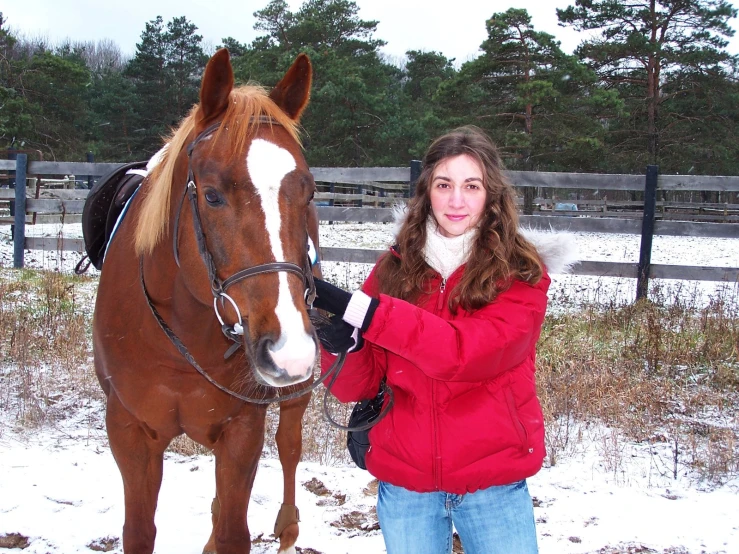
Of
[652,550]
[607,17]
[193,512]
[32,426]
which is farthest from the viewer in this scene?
[607,17]

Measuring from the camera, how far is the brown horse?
1.66 metres

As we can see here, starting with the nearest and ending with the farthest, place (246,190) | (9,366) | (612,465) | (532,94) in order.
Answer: (246,190), (612,465), (9,366), (532,94)

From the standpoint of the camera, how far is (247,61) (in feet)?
82.9

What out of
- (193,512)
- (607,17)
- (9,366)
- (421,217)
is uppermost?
(607,17)

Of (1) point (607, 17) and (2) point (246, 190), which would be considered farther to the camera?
(1) point (607, 17)

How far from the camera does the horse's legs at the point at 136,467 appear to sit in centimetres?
249

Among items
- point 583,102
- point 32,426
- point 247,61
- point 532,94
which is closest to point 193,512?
point 32,426

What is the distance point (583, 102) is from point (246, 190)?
2238 cm

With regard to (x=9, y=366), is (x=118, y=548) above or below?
below

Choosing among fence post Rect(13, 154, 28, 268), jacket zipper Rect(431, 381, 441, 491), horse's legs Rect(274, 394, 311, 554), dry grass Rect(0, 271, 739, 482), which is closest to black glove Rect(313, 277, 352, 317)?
jacket zipper Rect(431, 381, 441, 491)

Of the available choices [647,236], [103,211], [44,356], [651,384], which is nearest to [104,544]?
[103,211]

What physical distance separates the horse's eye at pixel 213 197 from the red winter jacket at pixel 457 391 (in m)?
0.55

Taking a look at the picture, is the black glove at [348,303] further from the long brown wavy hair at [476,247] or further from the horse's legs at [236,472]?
the horse's legs at [236,472]

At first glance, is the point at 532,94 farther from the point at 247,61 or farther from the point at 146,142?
the point at 146,142
